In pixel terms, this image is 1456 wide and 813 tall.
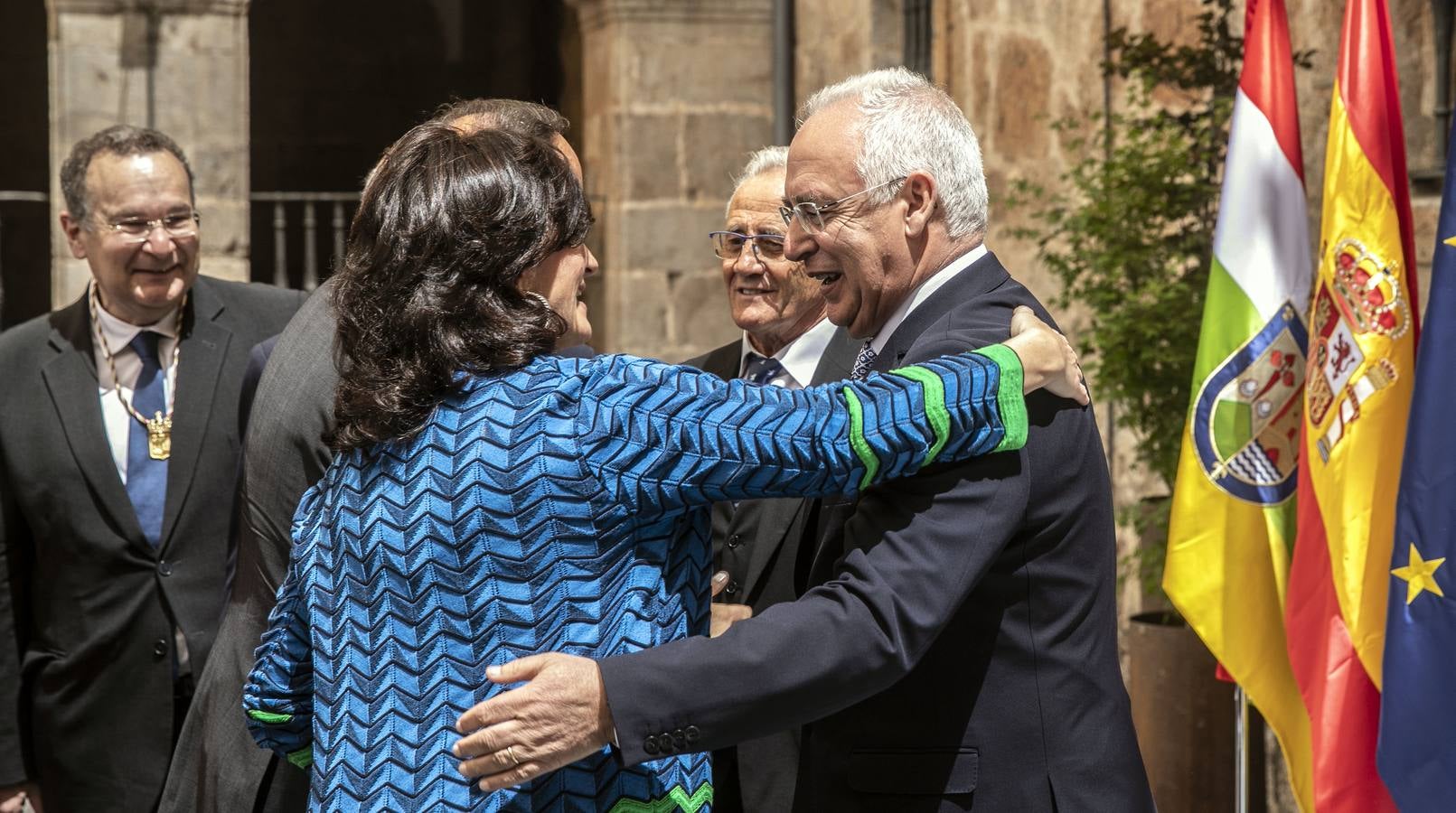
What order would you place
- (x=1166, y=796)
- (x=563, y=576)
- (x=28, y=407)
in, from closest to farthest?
(x=563, y=576)
(x=28, y=407)
(x=1166, y=796)

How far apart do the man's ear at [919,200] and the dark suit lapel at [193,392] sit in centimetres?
215

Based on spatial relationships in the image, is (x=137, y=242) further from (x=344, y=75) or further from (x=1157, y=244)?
(x=344, y=75)

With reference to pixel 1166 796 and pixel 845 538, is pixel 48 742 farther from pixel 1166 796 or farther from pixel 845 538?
pixel 1166 796

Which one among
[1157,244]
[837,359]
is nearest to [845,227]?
[837,359]

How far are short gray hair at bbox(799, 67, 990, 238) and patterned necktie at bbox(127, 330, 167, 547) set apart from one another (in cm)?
222

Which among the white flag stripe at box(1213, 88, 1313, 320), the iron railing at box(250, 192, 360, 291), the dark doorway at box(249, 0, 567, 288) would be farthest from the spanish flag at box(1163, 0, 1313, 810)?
the dark doorway at box(249, 0, 567, 288)

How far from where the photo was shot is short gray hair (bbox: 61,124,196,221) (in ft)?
13.3

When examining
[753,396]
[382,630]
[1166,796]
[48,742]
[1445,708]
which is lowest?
[1166,796]

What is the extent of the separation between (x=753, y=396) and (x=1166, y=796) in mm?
3429

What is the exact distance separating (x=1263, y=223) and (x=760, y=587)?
5.58 feet

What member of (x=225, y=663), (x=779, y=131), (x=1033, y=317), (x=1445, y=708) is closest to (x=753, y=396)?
(x=1033, y=317)

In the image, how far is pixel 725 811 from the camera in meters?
3.12

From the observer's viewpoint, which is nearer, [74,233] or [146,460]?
[146,460]

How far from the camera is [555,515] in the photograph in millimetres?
1918
